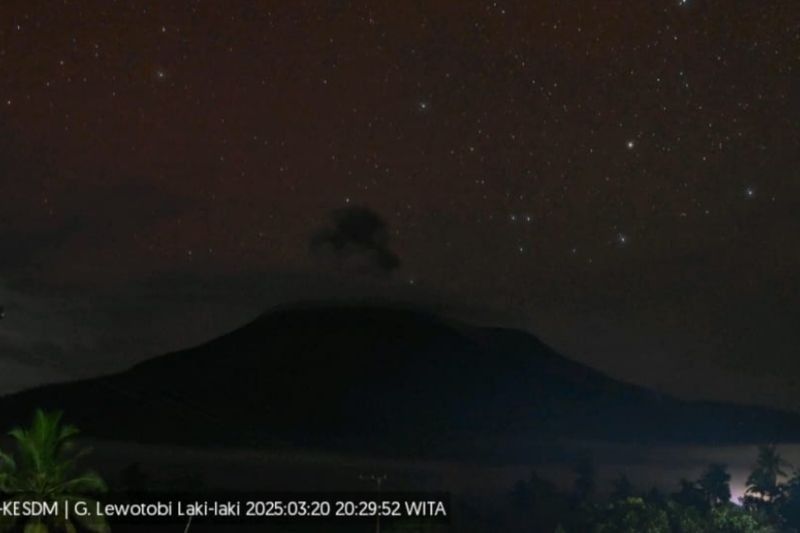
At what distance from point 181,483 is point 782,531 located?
57.1 m

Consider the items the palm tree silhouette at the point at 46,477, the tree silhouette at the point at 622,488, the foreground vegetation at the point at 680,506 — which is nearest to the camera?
Answer: the palm tree silhouette at the point at 46,477

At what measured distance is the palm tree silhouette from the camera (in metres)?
26.5

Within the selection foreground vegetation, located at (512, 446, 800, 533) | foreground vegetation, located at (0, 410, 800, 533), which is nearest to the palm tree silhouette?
foreground vegetation, located at (0, 410, 800, 533)

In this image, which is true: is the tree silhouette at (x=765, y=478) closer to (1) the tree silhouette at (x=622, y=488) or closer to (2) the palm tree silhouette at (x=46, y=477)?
(1) the tree silhouette at (x=622, y=488)

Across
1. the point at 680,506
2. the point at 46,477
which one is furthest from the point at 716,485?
the point at 46,477

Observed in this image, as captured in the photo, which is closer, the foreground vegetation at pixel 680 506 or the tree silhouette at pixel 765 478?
the foreground vegetation at pixel 680 506

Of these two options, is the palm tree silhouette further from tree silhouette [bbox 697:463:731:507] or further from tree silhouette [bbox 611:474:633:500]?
tree silhouette [bbox 697:463:731:507]

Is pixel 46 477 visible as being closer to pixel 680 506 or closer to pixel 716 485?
pixel 680 506

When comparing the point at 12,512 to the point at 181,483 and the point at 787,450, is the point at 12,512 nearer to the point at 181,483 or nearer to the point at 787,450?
the point at 181,483

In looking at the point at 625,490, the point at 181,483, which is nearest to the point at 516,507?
the point at 625,490

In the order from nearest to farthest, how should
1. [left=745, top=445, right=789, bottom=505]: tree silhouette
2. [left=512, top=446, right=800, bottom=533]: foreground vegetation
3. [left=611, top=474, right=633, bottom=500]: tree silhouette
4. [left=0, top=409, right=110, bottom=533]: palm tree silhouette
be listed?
1. [left=0, top=409, right=110, bottom=533]: palm tree silhouette
2. [left=512, top=446, right=800, bottom=533]: foreground vegetation
3. [left=745, top=445, right=789, bottom=505]: tree silhouette
4. [left=611, top=474, right=633, bottom=500]: tree silhouette

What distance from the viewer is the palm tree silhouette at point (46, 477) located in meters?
26.5

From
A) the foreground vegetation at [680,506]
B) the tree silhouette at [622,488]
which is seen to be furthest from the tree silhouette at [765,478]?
the tree silhouette at [622,488]

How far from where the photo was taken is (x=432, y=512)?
27844 mm
